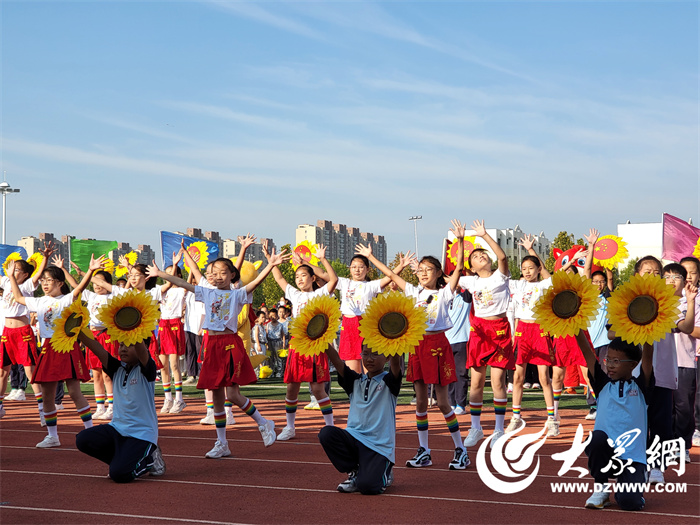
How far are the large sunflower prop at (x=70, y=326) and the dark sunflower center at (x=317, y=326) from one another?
2.48 meters

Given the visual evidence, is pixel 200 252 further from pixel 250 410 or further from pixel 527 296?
pixel 527 296

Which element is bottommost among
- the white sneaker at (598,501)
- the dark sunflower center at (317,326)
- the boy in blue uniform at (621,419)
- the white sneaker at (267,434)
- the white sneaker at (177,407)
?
the white sneaker at (177,407)

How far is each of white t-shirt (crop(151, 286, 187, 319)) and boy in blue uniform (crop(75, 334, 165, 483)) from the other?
485 centimetres

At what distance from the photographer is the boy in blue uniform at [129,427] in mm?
7129

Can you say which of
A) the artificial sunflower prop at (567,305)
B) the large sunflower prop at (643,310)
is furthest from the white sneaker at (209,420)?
the large sunflower prop at (643,310)

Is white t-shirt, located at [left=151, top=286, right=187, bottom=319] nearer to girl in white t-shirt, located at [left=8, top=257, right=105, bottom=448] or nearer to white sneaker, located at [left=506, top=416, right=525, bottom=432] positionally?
girl in white t-shirt, located at [left=8, top=257, right=105, bottom=448]

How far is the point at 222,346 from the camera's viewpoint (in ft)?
28.1

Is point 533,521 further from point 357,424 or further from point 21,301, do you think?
point 21,301

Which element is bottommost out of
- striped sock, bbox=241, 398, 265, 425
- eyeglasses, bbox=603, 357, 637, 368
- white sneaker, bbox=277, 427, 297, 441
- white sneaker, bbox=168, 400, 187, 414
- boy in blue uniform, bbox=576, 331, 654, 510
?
white sneaker, bbox=168, 400, 187, 414

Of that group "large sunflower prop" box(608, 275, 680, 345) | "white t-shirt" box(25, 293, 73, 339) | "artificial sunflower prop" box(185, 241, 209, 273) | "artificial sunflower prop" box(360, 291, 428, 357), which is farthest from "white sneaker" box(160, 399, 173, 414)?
"large sunflower prop" box(608, 275, 680, 345)

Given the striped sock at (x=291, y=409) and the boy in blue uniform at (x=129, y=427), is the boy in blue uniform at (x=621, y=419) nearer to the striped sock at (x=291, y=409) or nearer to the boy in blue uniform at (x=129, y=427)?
the boy in blue uniform at (x=129, y=427)

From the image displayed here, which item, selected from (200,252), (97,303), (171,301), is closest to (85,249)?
(200,252)

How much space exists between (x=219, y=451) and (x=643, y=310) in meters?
4.82

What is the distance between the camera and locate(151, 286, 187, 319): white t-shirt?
1246cm
